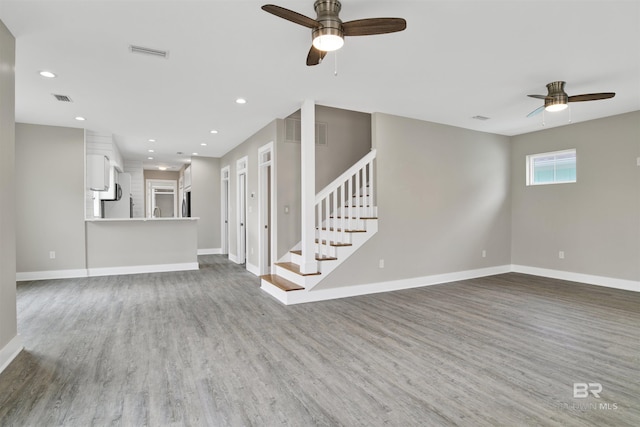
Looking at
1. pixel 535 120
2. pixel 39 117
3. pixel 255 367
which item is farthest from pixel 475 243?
pixel 39 117

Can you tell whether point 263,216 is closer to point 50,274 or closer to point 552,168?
point 50,274

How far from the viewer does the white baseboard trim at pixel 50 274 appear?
574 cm

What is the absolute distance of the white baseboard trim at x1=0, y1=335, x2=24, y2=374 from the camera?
2.56 m

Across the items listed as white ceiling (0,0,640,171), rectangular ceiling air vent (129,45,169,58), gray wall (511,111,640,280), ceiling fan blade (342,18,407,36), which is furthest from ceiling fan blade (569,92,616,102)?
rectangular ceiling air vent (129,45,169,58)

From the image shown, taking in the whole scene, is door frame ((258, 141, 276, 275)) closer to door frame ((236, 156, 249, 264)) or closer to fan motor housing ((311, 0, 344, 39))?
door frame ((236, 156, 249, 264))

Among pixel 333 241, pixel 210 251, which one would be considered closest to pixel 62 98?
pixel 333 241

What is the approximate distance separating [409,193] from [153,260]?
206 inches

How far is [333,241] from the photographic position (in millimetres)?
5164

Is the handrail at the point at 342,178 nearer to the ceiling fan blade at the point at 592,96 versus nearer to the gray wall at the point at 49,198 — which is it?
the ceiling fan blade at the point at 592,96

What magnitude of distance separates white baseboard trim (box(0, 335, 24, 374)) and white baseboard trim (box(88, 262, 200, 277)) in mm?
3639

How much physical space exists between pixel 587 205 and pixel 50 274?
9.62 meters

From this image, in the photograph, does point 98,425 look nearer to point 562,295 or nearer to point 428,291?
point 428,291

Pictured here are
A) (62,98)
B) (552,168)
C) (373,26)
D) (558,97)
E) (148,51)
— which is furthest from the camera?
(552,168)

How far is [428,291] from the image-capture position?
5191 mm
